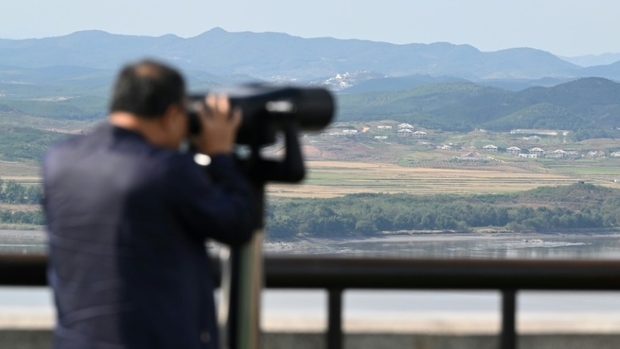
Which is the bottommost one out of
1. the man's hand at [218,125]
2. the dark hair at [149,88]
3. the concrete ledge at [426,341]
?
the concrete ledge at [426,341]

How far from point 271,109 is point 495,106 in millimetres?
150320

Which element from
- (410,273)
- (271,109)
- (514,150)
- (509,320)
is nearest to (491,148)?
(514,150)

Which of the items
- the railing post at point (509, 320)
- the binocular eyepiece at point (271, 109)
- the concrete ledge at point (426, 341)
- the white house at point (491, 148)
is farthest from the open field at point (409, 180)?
the binocular eyepiece at point (271, 109)

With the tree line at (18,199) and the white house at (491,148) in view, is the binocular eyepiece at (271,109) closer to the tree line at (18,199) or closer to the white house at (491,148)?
the tree line at (18,199)

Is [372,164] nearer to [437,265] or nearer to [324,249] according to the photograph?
[324,249]

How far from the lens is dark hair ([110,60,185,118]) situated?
2.44m

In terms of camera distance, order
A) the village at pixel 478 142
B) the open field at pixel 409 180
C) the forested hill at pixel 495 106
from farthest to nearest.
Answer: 1. the forested hill at pixel 495 106
2. the village at pixel 478 142
3. the open field at pixel 409 180

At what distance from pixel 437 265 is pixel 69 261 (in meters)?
1.02

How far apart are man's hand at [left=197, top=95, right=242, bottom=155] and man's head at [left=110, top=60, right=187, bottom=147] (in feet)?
0.18

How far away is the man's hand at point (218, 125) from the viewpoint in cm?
255

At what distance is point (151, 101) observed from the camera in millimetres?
2457

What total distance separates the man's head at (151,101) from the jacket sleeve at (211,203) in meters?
0.09

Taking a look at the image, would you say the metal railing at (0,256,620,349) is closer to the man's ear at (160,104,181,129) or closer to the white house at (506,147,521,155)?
the man's ear at (160,104,181,129)

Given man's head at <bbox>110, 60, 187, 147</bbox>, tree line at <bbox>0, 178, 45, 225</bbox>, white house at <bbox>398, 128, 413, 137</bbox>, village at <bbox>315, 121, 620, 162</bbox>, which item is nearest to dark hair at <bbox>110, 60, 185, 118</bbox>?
man's head at <bbox>110, 60, 187, 147</bbox>
